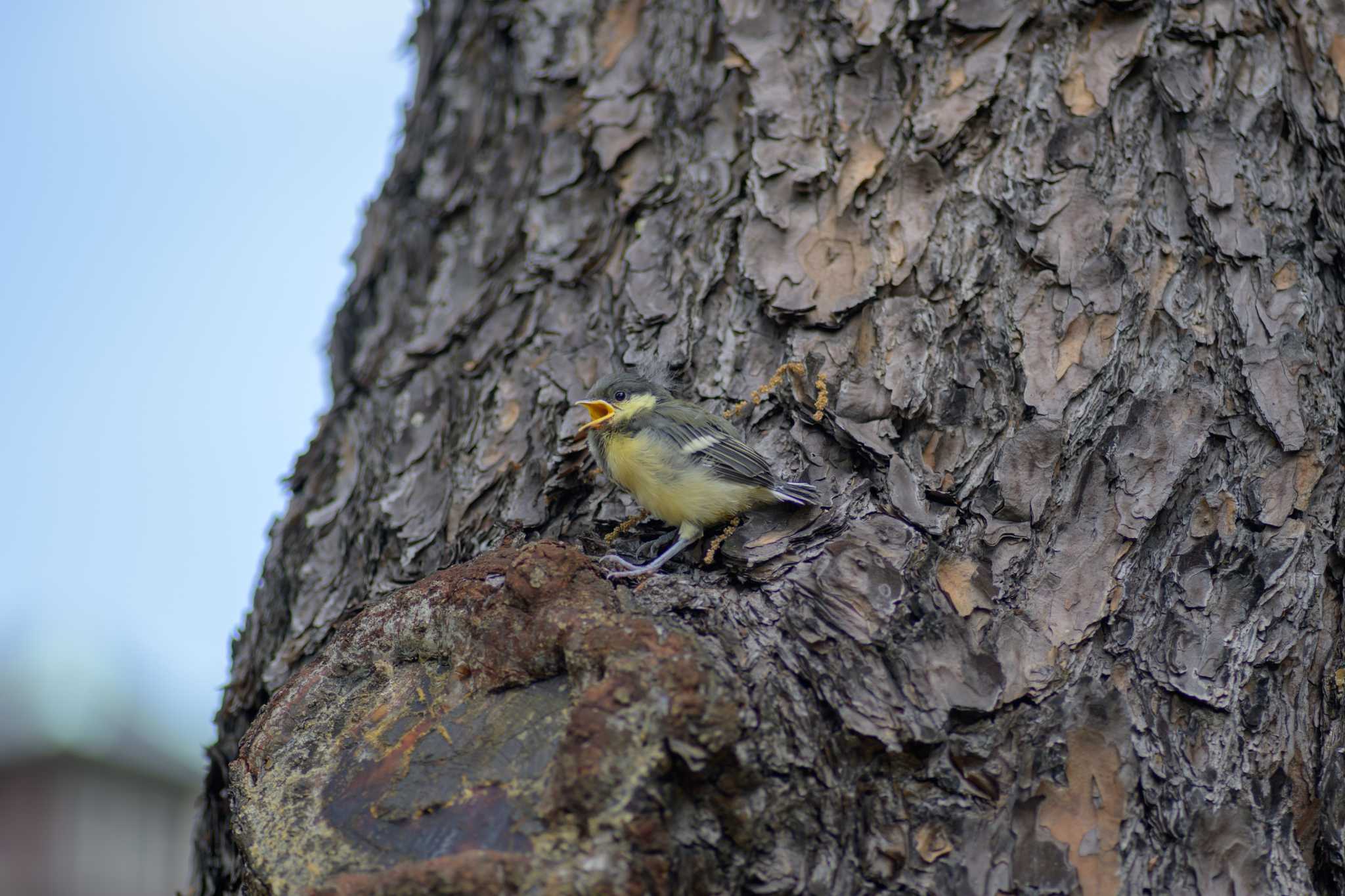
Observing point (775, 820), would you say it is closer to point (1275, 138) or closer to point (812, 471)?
point (812, 471)

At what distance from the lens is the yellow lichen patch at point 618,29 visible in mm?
4250

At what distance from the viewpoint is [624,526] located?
3619 mm

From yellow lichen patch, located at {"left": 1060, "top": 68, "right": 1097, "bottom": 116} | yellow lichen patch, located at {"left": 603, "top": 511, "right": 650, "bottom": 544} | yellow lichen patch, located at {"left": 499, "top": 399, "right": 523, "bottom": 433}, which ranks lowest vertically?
yellow lichen patch, located at {"left": 603, "top": 511, "right": 650, "bottom": 544}

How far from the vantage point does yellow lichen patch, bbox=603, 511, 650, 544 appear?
3592 millimetres

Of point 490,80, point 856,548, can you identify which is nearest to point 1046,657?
point 856,548

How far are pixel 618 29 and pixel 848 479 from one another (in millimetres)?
2113

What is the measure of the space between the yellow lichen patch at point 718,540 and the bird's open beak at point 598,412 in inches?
21.0

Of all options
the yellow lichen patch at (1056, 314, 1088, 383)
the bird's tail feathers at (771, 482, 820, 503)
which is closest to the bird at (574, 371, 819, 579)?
the bird's tail feathers at (771, 482, 820, 503)

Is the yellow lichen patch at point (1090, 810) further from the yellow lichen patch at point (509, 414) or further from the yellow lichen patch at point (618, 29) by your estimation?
the yellow lichen patch at point (618, 29)

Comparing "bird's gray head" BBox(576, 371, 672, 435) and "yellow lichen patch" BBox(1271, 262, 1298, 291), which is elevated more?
"yellow lichen patch" BBox(1271, 262, 1298, 291)

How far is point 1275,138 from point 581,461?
2377 mm

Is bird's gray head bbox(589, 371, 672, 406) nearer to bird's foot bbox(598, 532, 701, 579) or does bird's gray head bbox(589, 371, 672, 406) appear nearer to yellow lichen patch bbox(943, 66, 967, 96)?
bird's foot bbox(598, 532, 701, 579)

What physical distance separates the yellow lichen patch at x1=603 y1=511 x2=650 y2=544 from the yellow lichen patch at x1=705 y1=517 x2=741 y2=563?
37 centimetres

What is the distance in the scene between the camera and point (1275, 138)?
11.4 ft
